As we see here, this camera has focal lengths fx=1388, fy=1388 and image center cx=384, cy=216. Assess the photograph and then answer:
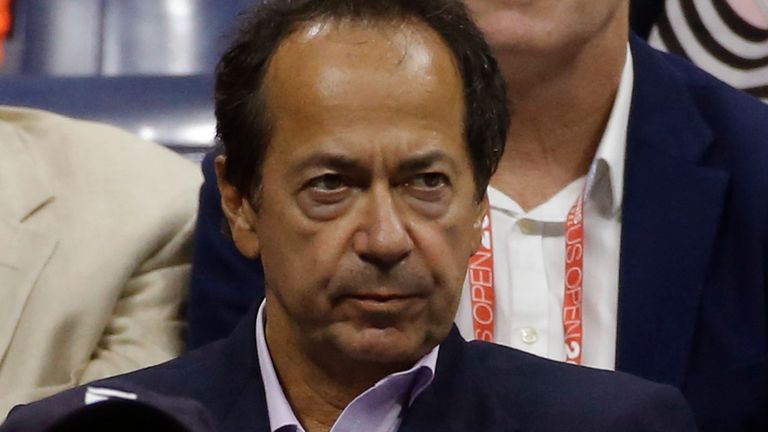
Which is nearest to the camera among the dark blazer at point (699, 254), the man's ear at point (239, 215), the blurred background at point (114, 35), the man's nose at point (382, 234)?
the man's nose at point (382, 234)

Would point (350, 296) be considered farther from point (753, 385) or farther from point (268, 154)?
point (753, 385)

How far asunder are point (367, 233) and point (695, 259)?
18.9 inches

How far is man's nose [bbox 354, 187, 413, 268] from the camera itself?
2.50ft

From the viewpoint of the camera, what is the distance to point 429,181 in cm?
81

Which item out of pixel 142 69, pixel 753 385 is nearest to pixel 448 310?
pixel 753 385

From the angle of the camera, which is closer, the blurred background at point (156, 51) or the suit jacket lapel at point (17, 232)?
the suit jacket lapel at point (17, 232)

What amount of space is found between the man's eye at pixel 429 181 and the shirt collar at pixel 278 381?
11 cm

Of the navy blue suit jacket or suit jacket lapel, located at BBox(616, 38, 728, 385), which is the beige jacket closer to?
the navy blue suit jacket

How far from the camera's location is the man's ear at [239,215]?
0.90 m

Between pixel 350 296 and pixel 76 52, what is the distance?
1.21 m

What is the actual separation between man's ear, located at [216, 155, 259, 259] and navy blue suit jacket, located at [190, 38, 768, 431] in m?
0.27

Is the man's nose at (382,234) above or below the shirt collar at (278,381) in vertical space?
above

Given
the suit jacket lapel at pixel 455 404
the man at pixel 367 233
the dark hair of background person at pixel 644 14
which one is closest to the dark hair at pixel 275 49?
the man at pixel 367 233

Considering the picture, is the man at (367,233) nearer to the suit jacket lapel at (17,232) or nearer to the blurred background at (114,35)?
the suit jacket lapel at (17,232)
